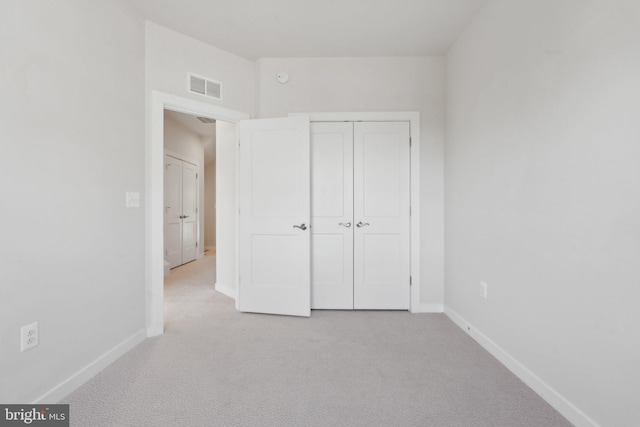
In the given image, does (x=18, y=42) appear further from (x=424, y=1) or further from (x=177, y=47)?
(x=424, y=1)

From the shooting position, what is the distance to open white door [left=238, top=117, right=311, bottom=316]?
2887mm

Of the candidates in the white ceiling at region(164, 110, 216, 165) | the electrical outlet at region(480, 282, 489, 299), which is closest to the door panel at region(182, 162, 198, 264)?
the white ceiling at region(164, 110, 216, 165)

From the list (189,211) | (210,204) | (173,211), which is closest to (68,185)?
(173,211)

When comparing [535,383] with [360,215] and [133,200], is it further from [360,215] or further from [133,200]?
[133,200]

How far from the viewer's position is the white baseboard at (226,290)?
359cm

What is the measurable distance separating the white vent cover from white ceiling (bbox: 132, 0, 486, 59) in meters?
0.37

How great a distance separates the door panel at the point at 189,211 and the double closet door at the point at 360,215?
379 centimetres

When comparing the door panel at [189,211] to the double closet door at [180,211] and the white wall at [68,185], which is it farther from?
the white wall at [68,185]

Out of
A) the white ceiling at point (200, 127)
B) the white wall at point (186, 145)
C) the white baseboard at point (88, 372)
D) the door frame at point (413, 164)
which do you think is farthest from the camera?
the white wall at point (186, 145)

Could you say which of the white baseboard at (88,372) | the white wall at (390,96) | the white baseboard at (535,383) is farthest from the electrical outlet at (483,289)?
the white baseboard at (88,372)

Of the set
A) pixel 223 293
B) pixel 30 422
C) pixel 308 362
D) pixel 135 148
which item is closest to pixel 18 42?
pixel 135 148

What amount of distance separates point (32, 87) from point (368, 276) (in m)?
2.89

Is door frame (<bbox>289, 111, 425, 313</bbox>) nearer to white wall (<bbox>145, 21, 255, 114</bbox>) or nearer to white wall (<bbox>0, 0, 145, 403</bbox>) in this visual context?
white wall (<bbox>145, 21, 255, 114</bbox>)

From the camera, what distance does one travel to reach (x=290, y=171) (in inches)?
114
